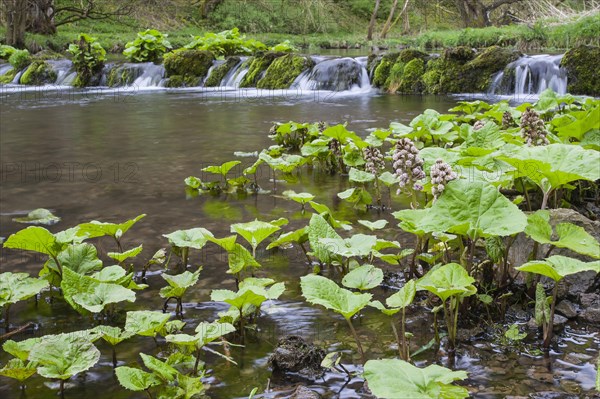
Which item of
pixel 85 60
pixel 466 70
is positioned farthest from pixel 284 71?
pixel 85 60

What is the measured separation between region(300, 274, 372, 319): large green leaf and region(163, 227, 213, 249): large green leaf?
83 cm

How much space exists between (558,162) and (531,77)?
1083 cm

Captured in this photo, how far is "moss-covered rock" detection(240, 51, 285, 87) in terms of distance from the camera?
14.6m

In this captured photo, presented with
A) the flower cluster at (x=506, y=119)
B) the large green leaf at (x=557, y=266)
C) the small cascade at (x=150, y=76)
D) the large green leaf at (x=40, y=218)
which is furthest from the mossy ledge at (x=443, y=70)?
the large green leaf at (x=557, y=266)

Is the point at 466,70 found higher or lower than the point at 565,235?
higher

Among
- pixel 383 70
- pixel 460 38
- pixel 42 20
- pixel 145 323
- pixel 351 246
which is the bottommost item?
pixel 145 323

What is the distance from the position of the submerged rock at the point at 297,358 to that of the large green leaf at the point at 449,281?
433mm

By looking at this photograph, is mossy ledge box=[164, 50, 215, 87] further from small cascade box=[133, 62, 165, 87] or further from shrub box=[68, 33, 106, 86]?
shrub box=[68, 33, 106, 86]

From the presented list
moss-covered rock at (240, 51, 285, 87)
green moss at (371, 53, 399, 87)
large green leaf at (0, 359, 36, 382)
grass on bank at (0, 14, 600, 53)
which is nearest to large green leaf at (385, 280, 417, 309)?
large green leaf at (0, 359, 36, 382)

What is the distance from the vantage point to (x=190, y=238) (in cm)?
281

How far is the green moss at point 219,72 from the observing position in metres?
15.1

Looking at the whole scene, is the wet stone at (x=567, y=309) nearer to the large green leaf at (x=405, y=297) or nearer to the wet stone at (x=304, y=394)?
the large green leaf at (x=405, y=297)

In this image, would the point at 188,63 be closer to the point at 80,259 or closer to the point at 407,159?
the point at 407,159

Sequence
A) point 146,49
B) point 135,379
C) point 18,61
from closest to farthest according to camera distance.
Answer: point 135,379
point 146,49
point 18,61
